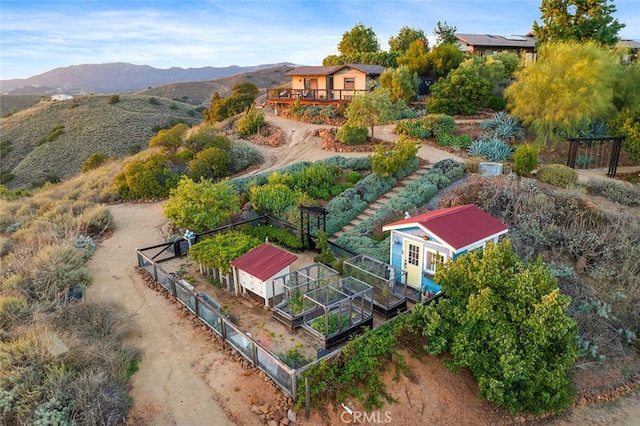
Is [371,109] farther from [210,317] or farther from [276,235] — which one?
[210,317]

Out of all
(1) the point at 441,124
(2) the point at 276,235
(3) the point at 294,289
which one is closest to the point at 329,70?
(1) the point at 441,124

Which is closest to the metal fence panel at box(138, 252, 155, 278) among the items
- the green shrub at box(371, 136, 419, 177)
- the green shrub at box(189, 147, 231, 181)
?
the green shrub at box(189, 147, 231, 181)

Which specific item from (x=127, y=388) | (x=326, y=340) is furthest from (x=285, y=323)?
(x=127, y=388)

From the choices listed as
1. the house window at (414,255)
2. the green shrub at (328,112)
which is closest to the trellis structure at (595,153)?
the house window at (414,255)

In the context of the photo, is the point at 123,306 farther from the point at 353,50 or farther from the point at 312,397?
the point at 353,50

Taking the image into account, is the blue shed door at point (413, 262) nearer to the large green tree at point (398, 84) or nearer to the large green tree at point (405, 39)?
the large green tree at point (398, 84)
